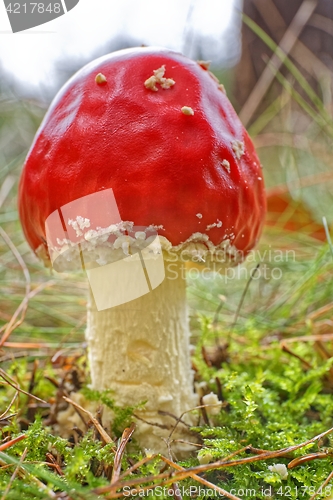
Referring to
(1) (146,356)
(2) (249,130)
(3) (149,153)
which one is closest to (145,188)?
(3) (149,153)

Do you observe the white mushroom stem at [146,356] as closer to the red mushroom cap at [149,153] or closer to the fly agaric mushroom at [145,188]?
the fly agaric mushroom at [145,188]

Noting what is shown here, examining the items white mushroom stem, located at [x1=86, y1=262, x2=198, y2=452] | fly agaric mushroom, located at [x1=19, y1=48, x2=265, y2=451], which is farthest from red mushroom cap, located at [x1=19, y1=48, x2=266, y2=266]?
white mushroom stem, located at [x1=86, y1=262, x2=198, y2=452]

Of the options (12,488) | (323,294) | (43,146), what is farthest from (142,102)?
(323,294)

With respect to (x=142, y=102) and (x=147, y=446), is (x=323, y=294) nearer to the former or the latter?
(x=147, y=446)

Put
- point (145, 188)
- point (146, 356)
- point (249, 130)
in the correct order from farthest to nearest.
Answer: point (249, 130) → point (146, 356) → point (145, 188)

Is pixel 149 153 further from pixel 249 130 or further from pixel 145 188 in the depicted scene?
pixel 249 130

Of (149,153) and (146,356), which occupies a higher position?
(149,153)

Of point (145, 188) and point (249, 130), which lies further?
point (249, 130)
